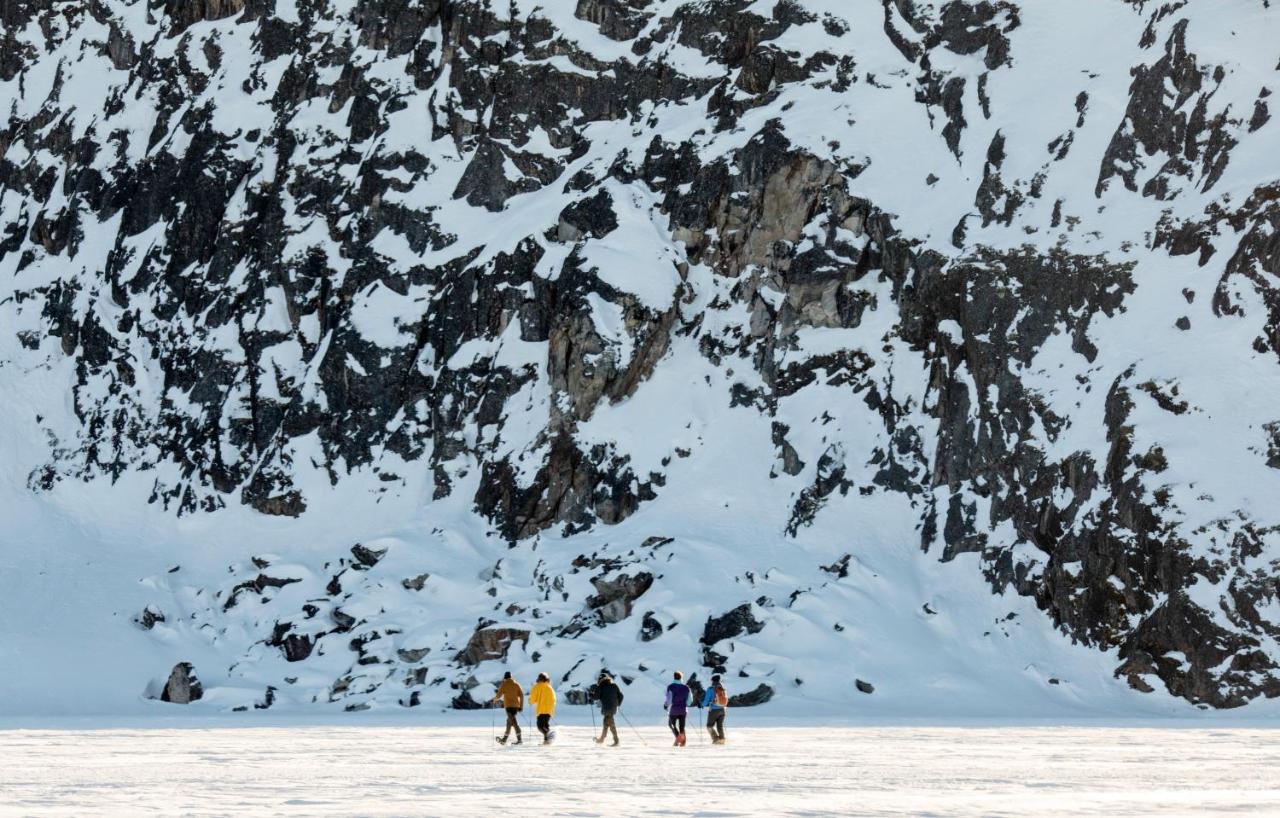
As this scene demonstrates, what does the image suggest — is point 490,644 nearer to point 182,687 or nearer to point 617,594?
point 617,594

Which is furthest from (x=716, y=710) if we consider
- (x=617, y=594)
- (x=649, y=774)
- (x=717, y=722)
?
(x=617, y=594)

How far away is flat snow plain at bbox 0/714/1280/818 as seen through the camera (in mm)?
14984

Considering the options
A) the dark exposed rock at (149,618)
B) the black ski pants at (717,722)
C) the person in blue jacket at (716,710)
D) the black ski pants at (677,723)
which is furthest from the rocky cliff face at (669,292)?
the black ski pants at (677,723)

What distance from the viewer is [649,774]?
19766mm

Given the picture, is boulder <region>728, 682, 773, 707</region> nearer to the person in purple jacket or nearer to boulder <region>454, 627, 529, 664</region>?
boulder <region>454, 627, 529, 664</region>

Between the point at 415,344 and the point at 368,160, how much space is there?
34.9ft

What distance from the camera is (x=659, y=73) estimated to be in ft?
207

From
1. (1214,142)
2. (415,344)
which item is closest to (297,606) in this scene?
(415,344)

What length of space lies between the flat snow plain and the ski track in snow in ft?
0.11

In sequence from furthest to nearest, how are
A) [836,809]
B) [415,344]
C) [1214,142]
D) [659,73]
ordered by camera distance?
[659,73] → [415,344] → [1214,142] → [836,809]

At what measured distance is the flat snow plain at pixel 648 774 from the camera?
15.0m

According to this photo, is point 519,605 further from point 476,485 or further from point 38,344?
point 38,344

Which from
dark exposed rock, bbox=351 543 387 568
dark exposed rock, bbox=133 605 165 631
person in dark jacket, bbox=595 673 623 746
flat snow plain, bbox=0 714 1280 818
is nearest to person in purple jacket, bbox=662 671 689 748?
flat snow plain, bbox=0 714 1280 818

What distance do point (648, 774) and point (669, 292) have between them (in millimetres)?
37277
